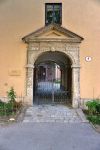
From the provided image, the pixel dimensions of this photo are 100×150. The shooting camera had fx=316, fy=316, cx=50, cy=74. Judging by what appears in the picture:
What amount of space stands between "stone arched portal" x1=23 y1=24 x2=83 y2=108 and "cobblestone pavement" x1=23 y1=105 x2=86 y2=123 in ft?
2.77

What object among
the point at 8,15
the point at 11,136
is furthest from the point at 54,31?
the point at 11,136

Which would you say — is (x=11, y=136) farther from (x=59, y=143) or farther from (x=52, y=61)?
(x=52, y=61)

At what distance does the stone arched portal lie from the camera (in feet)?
49.8

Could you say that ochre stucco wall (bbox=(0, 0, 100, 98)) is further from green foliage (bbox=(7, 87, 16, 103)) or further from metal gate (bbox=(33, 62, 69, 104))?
metal gate (bbox=(33, 62, 69, 104))

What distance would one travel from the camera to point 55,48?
15.3 meters

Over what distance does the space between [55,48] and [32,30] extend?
4.67 feet

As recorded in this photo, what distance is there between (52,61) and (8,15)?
18.5ft

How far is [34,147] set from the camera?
8234mm

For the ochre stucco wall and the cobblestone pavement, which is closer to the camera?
the cobblestone pavement

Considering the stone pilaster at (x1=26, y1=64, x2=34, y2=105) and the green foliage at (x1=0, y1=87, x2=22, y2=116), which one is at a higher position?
the stone pilaster at (x1=26, y1=64, x2=34, y2=105)

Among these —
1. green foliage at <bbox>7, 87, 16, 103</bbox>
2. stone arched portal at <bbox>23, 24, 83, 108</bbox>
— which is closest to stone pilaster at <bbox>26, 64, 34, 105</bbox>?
stone arched portal at <bbox>23, 24, 83, 108</bbox>

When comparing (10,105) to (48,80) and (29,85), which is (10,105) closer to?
(29,85)

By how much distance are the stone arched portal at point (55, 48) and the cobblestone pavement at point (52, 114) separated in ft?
2.77

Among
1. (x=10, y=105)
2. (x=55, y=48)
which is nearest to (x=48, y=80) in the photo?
(x=55, y=48)
